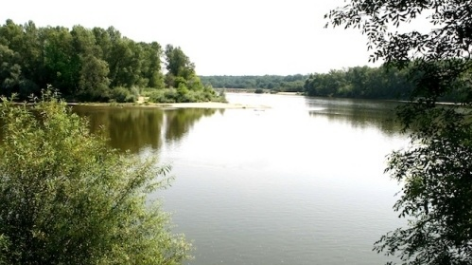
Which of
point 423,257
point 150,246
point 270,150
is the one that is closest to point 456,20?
point 423,257

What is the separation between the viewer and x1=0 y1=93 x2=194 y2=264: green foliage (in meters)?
9.23

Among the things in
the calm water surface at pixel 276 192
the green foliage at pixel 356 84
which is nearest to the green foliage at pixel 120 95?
the calm water surface at pixel 276 192

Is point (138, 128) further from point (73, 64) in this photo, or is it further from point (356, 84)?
point (356, 84)

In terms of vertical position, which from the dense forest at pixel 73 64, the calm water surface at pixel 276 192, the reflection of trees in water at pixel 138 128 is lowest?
the calm water surface at pixel 276 192

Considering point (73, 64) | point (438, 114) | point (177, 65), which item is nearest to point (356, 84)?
point (177, 65)

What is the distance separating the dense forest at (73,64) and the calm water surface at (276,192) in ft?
116

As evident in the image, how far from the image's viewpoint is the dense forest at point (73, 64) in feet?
254

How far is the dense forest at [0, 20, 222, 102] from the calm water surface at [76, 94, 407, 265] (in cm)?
3546

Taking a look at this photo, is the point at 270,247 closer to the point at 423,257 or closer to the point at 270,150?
the point at 423,257

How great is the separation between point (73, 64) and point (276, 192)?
6664 centimetres

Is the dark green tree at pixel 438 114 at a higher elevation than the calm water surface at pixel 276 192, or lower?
higher

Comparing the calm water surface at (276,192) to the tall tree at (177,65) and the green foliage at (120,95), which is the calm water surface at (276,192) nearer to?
the green foliage at (120,95)

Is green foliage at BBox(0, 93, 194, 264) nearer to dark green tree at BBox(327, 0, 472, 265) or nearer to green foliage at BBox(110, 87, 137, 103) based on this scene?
dark green tree at BBox(327, 0, 472, 265)

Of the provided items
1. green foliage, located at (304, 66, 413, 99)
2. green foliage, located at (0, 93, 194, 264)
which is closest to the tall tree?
green foliage, located at (304, 66, 413, 99)
